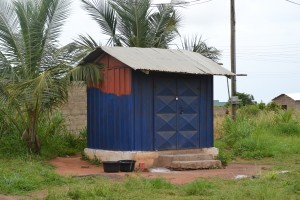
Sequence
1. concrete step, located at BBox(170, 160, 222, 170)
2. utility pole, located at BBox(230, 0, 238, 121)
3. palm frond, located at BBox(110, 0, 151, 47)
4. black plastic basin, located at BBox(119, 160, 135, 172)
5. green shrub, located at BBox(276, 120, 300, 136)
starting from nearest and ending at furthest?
black plastic basin, located at BBox(119, 160, 135, 172) < concrete step, located at BBox(170, 160, 222, 170) < palm frond, located at BBox(110, 0, 151, 47) < utility pole, located at BBox(230, 0, 238, 121) < green shrub, located at BBox(276, 120, 300, 136)

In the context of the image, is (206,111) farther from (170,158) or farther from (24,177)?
(24,177)

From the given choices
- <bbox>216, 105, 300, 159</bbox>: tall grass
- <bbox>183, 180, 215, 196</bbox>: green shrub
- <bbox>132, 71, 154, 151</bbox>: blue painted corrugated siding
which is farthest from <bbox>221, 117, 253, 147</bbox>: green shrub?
<bbox>183, 180, 215, 196</bbox>: green shrub

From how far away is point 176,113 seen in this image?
13727 millimetres

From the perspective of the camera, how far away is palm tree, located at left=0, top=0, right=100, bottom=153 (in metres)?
13.1

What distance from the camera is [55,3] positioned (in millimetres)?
13945

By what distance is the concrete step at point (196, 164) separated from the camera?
1294 centimetres

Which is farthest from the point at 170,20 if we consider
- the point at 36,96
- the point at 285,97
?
the point at 285,97

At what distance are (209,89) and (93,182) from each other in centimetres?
527

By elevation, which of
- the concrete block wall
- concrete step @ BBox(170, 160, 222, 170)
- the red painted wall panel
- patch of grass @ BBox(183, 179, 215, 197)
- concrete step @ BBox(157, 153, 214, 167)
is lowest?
patch of grass @ BBox(183, 179, 215, 197)

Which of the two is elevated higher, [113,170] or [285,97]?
[285,97]

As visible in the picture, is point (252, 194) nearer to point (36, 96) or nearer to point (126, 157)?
point (126, 157)

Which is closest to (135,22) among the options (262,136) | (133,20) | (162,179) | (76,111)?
(133,20)

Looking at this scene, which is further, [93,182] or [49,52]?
[49,52]

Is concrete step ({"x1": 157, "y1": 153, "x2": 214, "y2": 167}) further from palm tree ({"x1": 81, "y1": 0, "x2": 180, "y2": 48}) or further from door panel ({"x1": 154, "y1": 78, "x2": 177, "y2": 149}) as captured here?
palm tree ({"x1": 81, "y1": 0, "x2": 180, "y2": 48})
